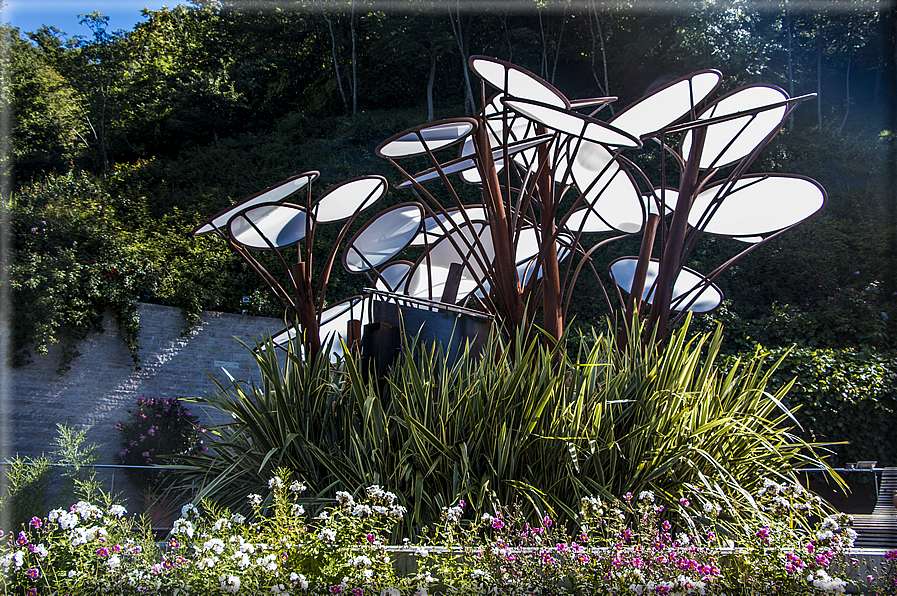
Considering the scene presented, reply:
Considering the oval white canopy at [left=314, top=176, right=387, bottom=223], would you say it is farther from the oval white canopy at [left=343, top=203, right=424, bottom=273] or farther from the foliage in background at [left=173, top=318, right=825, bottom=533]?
the foliage in background at [left=173, top=318, right=825, bottom=533]

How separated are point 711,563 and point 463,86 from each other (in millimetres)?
17806

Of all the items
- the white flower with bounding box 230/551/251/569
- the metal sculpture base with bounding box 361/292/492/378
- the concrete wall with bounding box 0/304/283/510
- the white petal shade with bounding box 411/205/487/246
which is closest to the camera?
the white flower with bounding box 230/551/251/569

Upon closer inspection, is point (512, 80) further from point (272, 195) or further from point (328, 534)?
point (328, 534)

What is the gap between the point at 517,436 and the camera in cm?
244

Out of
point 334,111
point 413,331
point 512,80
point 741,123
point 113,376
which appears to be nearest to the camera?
point 512,80

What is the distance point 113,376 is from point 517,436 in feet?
23.6

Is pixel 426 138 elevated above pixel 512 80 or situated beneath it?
situated beneath

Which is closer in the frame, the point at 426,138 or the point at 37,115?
the point at 426,138

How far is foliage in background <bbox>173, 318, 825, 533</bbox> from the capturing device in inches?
95.3

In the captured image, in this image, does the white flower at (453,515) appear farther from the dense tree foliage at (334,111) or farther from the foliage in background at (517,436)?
the dense tree foliage at (334,111)

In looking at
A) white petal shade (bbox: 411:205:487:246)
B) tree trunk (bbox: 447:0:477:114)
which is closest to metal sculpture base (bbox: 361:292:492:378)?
white petal shade (bbox: 411:205:487:246)

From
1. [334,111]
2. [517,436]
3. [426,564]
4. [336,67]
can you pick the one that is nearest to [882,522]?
[517,436]

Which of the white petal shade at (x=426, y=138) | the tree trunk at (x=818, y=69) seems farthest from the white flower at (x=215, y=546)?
the tree trunk at (x=818, y=69)

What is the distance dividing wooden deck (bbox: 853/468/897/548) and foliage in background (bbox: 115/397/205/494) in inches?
275
